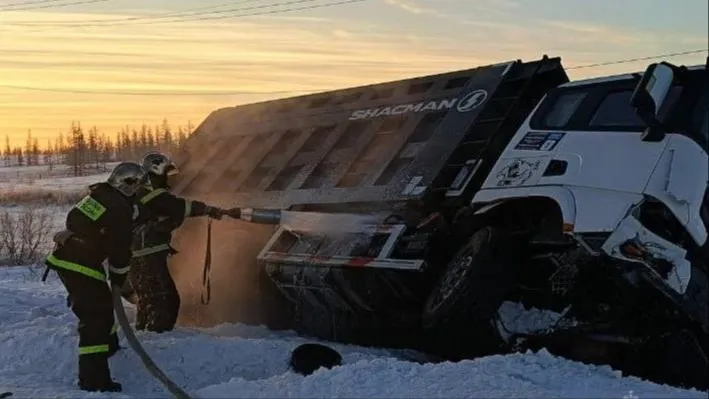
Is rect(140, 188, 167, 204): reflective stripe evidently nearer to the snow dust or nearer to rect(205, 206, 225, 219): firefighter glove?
rect(205, 206, 225, 219): firefighter glove

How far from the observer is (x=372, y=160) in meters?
8.61

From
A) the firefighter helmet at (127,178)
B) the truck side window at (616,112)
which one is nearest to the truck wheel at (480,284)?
the truck side window at (616,112)

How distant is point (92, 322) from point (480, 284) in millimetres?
2732

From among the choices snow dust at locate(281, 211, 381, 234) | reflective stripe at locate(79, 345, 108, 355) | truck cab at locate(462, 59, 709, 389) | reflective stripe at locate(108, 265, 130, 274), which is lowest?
reflective stripe at locate(79, 345, 108, 355)

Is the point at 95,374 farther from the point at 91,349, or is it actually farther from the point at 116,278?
Result: the point at 116,278

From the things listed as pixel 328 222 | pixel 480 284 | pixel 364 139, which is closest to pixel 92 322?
pixel 328 222

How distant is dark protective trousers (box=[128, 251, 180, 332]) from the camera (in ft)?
26.5

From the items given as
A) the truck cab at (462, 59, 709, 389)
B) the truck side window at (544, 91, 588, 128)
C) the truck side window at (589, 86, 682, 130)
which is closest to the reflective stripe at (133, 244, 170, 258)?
the truck cab at (462, 59, 709, 389)

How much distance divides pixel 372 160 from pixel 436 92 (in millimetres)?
926

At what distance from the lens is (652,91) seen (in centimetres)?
566

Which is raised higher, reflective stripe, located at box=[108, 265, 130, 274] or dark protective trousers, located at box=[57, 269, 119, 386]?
reflective stripe, located at box=[108, 265, 130, 274]

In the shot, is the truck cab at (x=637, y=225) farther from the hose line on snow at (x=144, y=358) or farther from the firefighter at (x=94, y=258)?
the firefighter at (x=94, y=258)

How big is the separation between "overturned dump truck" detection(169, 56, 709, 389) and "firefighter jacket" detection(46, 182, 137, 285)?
1.77 meters

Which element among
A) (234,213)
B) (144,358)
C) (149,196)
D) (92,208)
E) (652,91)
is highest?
(652,91)
